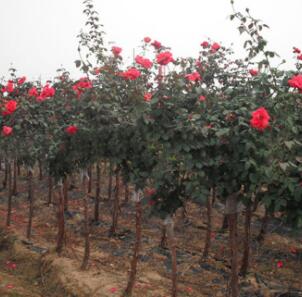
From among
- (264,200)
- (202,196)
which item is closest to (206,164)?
(202,196)

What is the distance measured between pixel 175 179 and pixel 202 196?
0.96m

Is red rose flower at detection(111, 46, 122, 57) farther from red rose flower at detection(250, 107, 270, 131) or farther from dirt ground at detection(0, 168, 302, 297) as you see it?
dirt ground at detection(0, 168, 302, 297)

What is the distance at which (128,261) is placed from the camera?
1074 cm

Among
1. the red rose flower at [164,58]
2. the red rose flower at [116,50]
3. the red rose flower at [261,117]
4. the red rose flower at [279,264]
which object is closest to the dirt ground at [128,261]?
the red rose flower at [279,264]

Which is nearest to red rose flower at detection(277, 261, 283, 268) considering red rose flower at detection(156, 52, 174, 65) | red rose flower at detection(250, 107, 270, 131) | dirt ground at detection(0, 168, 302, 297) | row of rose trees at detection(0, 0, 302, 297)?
dirt ground at detection(0, 168, 302, 297)

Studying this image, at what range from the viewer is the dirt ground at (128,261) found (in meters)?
8.54

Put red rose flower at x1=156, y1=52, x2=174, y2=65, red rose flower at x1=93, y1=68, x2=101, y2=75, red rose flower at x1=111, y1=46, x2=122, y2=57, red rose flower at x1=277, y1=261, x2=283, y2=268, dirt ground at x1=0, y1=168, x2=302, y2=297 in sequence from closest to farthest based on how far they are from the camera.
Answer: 1. red rose flower at x1=156, y1=52, x2=174, y2=65
2. red rose flower at x1=111, y1=46, x2=122, y2=57
3. red rose flower at x1=93, y1=68, x2=101, y2=75
4. dirt ground at x1=0, y1=168, x2=302, y2=297
5. red rose flower at x1=277, y1=261, x2=283, y2=268

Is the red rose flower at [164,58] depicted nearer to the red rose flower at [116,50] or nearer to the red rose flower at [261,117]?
the red rose flower at [261,117]

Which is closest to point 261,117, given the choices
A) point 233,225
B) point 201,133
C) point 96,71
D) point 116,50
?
point 201,133

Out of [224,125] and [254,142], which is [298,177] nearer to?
[254,142]

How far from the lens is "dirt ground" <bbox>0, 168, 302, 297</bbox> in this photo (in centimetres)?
854

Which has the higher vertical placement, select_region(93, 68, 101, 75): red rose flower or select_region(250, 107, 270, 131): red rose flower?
select_region(93, 68, 101, 75): red rose flower

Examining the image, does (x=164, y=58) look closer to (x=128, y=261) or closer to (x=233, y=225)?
(x=233, y=225)

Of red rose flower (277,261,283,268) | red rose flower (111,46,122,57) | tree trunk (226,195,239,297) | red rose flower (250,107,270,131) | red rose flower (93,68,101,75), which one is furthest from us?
red rose flower (277,261,283,268)
